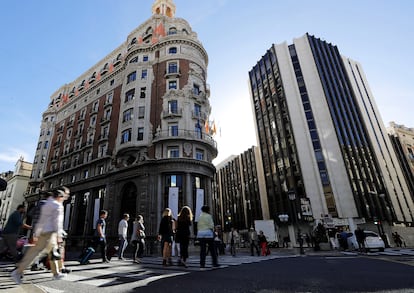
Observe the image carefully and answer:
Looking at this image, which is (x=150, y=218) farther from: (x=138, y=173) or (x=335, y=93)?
(x=335, y=93)

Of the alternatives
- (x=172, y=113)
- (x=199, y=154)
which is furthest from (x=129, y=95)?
(x=199, y=154)

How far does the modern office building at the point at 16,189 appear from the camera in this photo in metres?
48.4

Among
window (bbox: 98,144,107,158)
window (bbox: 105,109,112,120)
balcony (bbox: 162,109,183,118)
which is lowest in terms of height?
window (bbox: 98,144,107,158)

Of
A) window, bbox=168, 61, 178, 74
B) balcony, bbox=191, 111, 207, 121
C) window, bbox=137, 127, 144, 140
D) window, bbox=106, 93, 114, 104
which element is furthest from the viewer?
window, bbox=106, 93, 114, 104

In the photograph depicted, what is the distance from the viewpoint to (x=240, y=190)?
64.4 meters

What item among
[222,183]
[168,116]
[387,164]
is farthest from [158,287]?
[222,183]

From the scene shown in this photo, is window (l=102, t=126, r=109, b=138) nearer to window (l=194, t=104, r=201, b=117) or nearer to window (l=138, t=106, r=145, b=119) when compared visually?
window (l=138, t=106, r=145, b=119)

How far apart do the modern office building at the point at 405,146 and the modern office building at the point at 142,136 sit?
4792 centimetres

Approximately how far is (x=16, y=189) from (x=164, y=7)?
161ft

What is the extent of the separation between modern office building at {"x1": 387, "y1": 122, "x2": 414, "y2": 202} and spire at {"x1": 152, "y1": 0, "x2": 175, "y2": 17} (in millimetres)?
55968

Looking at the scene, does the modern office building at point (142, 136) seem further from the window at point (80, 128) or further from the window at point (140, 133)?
the window at point (140, 133)

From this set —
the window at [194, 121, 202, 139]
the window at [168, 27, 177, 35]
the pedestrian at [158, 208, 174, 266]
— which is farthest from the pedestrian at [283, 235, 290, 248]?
the window at [168, 27, 177, 35]

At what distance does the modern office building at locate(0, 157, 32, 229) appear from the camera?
159 ft

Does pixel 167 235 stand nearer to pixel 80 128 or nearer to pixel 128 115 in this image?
pixel 128 115
